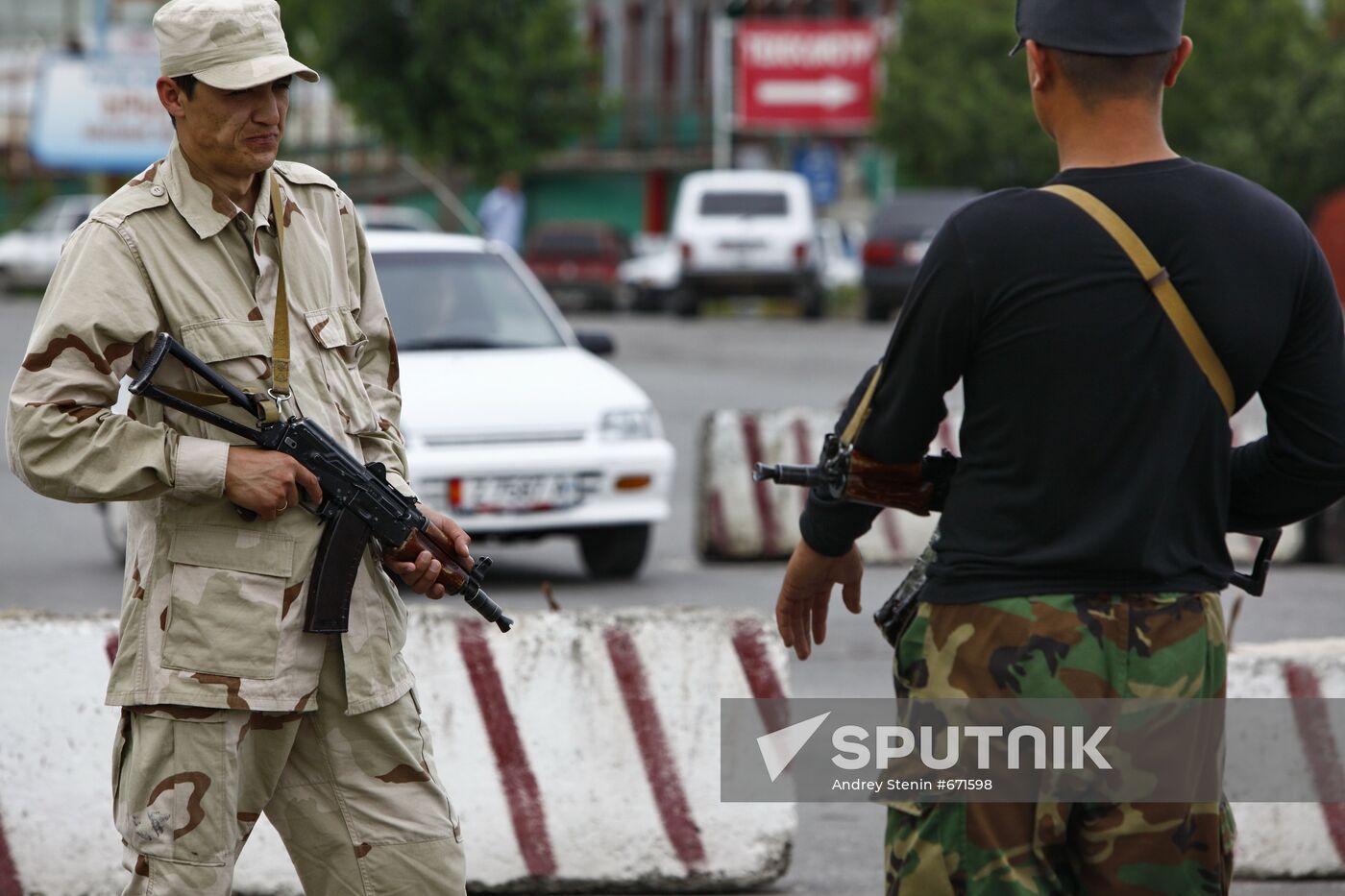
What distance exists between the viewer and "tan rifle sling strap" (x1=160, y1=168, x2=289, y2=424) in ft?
10.7

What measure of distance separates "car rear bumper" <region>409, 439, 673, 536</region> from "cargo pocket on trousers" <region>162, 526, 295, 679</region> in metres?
5.41

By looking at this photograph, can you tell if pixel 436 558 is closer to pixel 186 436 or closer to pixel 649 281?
pixel 186 436

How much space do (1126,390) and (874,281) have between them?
2547 centimetres

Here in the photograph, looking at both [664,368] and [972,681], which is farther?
[664,368]

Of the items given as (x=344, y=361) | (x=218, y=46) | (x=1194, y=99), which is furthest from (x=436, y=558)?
(x=1194, y=99)

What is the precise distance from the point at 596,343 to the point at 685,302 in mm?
20120

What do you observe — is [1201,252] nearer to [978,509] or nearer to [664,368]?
[978,509]

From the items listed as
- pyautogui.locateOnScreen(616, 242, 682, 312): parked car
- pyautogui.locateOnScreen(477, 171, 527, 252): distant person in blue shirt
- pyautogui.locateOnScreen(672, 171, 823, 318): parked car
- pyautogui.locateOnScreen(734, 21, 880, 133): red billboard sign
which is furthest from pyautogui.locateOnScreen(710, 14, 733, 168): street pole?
pyautogui.locateOnScreen(477, 171, 527, 252): distant person in blue shirt

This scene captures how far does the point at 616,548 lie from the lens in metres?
9.52

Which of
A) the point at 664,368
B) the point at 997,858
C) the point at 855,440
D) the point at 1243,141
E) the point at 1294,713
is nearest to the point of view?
the point at 997,858

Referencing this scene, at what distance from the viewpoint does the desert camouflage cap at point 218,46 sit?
3.27m

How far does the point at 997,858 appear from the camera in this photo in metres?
2.74

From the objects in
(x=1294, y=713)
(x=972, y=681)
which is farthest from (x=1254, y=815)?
(x=972, y=681)

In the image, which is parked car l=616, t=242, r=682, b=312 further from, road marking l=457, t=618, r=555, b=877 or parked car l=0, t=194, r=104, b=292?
road marking l=457, t=618, r=555, b=877
